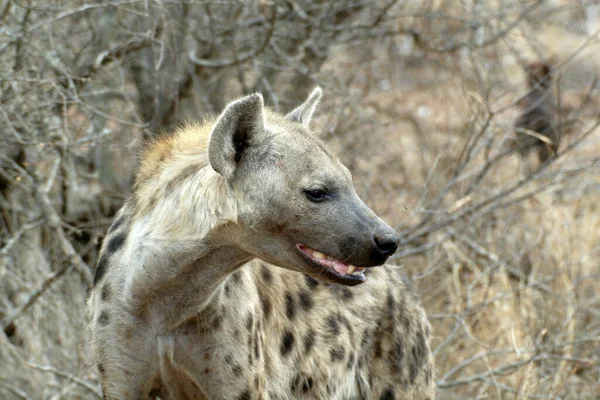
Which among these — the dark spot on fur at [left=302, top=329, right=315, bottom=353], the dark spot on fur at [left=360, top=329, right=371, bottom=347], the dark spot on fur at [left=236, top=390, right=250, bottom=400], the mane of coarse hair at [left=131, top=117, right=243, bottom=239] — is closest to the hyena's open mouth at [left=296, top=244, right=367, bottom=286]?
the mane of coarse hair at [left=131, top=117, right=243, bottom=239]

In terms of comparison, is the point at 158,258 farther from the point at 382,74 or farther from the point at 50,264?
the point at 382,74

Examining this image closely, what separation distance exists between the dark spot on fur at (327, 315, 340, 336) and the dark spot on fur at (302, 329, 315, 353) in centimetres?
9

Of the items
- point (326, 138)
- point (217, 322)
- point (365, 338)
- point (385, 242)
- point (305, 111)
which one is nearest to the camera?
point (385, 242)

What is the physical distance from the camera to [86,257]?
5613 mm

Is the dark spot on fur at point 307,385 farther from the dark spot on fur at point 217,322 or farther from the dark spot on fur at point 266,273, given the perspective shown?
the dark spot on fur at point 217,322

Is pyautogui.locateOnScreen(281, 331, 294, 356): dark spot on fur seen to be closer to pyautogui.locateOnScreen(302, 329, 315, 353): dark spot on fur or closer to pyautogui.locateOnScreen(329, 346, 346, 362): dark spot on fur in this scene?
pyautogui.locateOnScreen(302, 329, 315, 353): dark spot on fur

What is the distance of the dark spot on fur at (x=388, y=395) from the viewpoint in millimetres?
3939

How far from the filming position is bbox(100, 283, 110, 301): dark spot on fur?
3.16 metres

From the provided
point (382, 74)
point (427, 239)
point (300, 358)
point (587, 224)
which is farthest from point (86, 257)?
point (382, 74)

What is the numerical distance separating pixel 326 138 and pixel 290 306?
231 cm

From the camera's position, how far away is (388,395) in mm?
3943

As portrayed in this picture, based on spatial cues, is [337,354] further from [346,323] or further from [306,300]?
[306,300]

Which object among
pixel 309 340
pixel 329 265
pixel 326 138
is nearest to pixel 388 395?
pixel 309 340

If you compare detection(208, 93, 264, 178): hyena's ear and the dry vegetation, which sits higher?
detection(208, 93, 264, 178): hyena's ear
